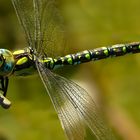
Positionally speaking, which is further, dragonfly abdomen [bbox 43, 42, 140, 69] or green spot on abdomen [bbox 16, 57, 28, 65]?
dragonfly abdomen [bbox 43, 42, 140, 69]

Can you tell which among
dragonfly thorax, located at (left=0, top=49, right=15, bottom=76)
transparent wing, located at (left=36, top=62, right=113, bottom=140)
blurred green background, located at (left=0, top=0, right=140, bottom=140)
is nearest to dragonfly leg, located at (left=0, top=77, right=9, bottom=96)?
dragonfly thorax, located at (left=0, top=49, right=15, bottom=76)

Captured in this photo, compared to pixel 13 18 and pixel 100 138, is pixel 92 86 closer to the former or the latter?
pixel 13 18

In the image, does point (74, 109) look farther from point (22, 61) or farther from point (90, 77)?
point (90, 77)

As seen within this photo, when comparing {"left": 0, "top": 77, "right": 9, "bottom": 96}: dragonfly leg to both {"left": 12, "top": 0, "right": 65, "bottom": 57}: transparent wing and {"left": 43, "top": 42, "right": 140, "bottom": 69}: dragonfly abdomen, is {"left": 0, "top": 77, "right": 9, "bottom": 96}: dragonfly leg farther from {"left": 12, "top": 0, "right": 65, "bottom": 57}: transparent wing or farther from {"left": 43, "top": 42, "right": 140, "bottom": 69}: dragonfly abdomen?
{"left": 43, "top": 42, "right": 140, "bottom": 69}: dragonfly abdomen

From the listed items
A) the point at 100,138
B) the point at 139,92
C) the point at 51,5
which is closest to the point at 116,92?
the point at 139,92

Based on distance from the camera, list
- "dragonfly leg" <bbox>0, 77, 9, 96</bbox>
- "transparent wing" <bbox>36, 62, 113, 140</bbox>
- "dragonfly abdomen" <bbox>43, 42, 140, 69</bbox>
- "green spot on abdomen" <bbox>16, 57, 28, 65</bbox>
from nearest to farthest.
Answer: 1. "transparent wing" <bbox>36, 62, 113, 140</bbox>
2. "dragonfly leg" <bbox>0, 77, 9, 96</bbox>
3. "green spot on abdomen" <bbox>16, 57, 28, 65</bbox>
4. "dragonfly abdomen" <bbox>43, 42, 140, 69</bbox>

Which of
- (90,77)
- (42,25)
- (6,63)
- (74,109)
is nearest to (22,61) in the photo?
(6,63)

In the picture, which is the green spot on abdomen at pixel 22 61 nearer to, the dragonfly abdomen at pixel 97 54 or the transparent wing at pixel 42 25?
the transparent wing at pixel 42 25

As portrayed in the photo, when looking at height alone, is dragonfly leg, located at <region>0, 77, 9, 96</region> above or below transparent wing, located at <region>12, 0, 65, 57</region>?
below
